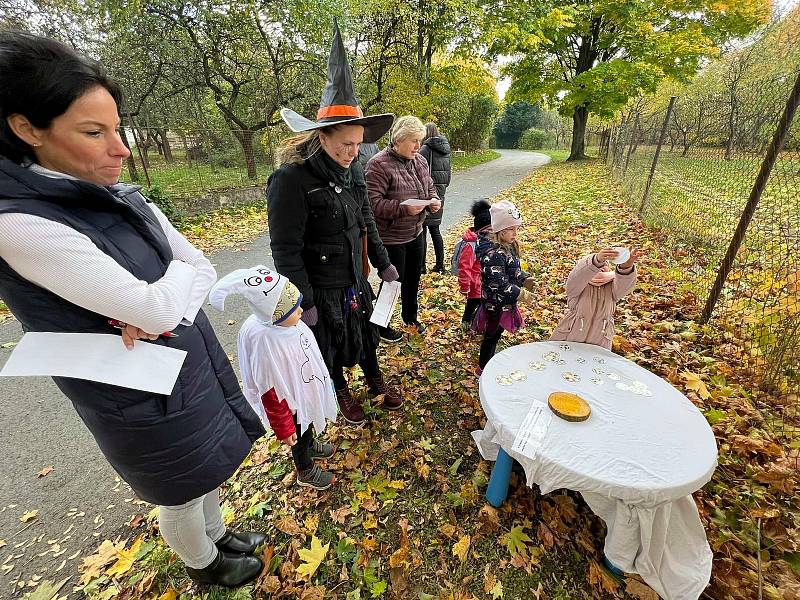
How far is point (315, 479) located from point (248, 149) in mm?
10290

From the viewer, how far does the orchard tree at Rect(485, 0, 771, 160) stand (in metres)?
14.1

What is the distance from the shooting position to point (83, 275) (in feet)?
3.62

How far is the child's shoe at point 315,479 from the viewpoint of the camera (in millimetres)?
2523

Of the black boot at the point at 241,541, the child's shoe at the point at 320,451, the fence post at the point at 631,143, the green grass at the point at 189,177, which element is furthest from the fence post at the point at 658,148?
the green grass at the point at 189,177

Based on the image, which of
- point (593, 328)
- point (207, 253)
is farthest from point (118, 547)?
point (207, 253)

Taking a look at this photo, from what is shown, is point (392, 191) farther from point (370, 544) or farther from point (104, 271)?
point (370, 544)

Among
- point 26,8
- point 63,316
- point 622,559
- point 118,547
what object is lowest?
point 118,547

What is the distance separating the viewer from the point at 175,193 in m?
8.83

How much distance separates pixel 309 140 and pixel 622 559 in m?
2.88

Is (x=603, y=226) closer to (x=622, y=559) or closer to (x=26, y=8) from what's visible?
(x=622, y=559)

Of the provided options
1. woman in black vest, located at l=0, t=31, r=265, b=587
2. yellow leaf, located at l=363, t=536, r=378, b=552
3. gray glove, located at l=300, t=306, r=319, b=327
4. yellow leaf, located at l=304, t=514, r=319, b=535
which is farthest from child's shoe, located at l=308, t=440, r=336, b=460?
woman in black vest, located at l=0, t=31, r=265, b=587

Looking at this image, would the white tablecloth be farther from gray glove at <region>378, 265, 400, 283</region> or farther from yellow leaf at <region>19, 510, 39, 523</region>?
yellow leaf at <region>19, 510, 39, 523</region>

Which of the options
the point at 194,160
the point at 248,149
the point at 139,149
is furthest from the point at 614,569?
the point at 248,149

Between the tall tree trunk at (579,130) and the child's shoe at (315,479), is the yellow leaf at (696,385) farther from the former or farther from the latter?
the tall tree trunk at (579,130)
